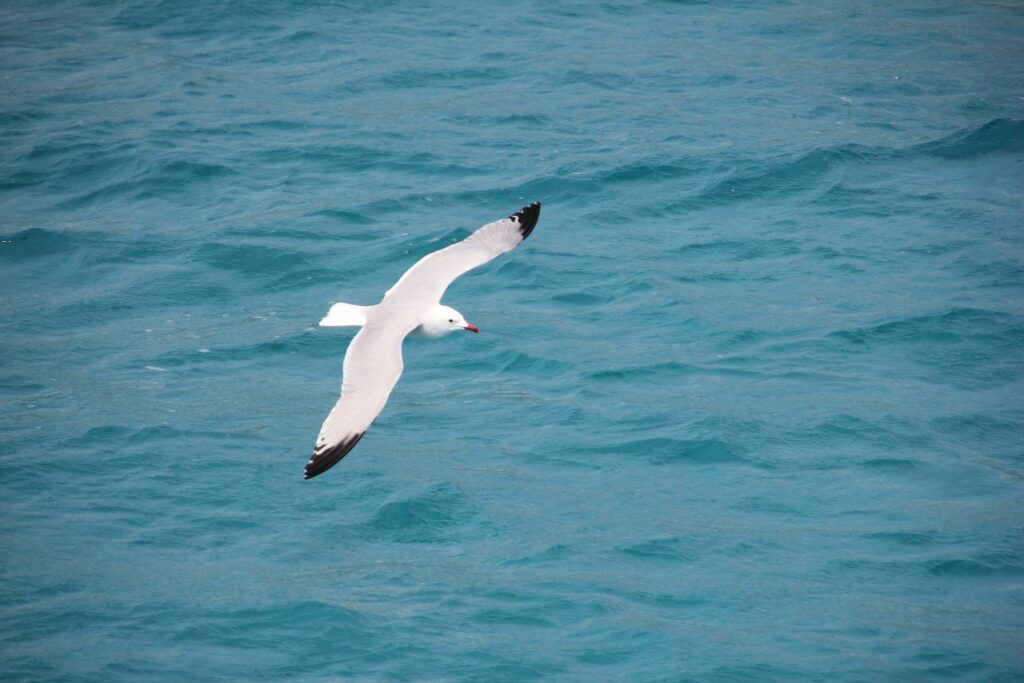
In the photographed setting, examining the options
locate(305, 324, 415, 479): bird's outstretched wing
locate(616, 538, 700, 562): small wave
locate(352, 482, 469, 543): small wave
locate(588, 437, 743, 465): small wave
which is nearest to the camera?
locate(305, 324, 415, 479): bird's outstretched wing

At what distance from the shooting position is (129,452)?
11859 millimetres

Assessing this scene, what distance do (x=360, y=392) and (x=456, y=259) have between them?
235 cm

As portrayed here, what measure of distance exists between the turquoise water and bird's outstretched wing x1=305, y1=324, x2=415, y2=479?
131 centimetres

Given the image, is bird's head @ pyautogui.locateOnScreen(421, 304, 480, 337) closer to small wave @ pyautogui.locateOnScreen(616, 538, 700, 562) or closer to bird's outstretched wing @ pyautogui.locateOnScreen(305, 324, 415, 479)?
bird's outstretched wing @ pyautogui.locateOnScreen(305, 324, 415, 479)

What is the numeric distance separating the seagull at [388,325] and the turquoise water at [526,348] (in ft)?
4.41

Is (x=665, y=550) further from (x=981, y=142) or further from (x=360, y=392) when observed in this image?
(x=981, y=142)

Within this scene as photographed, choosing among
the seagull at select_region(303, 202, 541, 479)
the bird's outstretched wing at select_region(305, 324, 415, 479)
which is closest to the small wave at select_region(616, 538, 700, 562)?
the seagull at select_region(303, 202, 541, 479)

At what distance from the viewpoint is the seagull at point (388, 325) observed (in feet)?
31.3

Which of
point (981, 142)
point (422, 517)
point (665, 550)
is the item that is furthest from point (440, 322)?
point (981, 142)

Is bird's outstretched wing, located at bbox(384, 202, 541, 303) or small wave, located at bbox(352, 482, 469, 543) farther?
bird's outstretched wing, located at bbox(384, 202, 541, 303)

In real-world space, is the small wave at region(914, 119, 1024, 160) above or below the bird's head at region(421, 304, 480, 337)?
above

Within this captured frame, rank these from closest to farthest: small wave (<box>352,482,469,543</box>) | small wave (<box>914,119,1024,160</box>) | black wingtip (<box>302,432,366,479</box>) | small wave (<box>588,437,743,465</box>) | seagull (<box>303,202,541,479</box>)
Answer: black wingtip (<box>302,432,366,479</box>)
seagull (<box>303,202,541,479</box>)
small wave (<box>352,482,469,543</box>)
small wave (<box>588,437,743,465</box>)
small wave (<box>914,119,1024,160</box>)

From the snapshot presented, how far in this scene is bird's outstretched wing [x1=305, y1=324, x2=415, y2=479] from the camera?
942 centimetres

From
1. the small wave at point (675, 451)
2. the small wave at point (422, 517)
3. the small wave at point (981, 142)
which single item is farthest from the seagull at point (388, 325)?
the small wave at point (981, 142)
